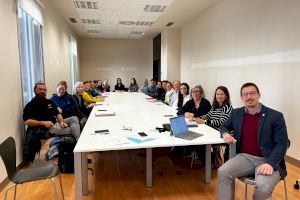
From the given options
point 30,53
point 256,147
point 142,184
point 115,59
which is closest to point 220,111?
point 256,147

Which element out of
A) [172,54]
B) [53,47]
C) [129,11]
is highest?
[129,11]

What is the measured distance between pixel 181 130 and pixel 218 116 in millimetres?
774

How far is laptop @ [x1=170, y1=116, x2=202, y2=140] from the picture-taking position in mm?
2525

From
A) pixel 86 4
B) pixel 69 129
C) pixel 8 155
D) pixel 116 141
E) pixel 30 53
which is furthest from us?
pixel 86 4

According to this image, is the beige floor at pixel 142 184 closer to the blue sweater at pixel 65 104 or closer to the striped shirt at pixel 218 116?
the striped shirt at pixel 218 116

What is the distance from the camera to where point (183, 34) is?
9023mm

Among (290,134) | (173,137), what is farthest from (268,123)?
(290,134)

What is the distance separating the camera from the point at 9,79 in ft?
10.6

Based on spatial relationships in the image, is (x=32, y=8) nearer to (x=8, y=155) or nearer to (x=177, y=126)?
(x=8, y=155)

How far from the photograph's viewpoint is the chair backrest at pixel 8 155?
76.4 inches

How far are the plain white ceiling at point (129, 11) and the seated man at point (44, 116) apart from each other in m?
2.95

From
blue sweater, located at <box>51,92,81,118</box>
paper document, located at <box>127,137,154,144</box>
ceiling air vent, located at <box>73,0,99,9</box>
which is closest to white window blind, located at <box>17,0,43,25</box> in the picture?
ceiling air vent, located at <box>73,0,99,9</box>

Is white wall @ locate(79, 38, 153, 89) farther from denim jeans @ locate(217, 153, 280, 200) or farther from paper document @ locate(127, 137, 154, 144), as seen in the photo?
denim jeans @ locate(217, 153, 280, 200)

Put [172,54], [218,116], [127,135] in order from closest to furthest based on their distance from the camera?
[127,135] < [218,116] < [172,54]
